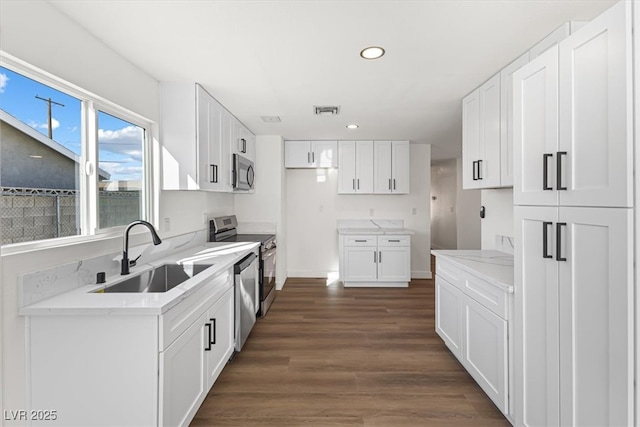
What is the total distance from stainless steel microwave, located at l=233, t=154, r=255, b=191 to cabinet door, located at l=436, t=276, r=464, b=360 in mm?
2446

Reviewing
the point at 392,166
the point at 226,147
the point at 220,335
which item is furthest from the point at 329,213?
the point at 220,335

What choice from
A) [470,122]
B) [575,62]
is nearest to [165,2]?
[575,62]

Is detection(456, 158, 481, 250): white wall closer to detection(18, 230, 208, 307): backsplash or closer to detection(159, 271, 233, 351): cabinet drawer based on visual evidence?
detection(159, 271, 233, 351): cabinet drawer

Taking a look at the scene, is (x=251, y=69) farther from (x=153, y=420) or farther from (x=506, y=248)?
(x=506, y=248)

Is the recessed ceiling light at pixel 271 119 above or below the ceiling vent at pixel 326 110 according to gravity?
above

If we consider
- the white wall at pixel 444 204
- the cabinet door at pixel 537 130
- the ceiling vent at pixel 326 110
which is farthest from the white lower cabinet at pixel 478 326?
the white wall at pixel 444 204

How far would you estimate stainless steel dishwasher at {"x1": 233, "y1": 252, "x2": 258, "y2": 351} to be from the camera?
264 centimetres

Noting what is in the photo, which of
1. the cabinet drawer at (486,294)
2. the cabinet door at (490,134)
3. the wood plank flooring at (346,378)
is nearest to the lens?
the cabinet drawer at (486,294)

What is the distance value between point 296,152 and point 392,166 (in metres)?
1.62

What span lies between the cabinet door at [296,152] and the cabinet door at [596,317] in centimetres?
409

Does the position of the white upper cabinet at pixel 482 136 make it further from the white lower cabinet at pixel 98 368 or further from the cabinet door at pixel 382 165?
the white lower cabinet at pixel 98 368

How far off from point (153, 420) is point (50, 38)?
1961mm

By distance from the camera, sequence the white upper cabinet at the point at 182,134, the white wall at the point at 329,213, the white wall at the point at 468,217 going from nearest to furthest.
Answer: the white upper cabinet at the point at 182,134 → the white wall at the point at 329,213 → the white wall at the point at 468,217

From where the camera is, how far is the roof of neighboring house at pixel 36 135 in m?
1.42
